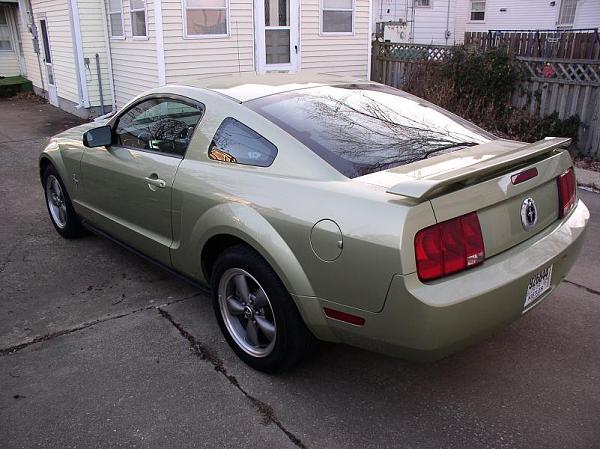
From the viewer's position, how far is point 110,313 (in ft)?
12.7

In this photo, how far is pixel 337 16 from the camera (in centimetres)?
1204

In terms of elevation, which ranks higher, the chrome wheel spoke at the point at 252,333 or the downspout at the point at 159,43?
the downspout at the point at 159,43

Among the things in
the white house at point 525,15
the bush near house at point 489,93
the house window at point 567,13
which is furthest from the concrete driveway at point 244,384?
the house window at point 567,13

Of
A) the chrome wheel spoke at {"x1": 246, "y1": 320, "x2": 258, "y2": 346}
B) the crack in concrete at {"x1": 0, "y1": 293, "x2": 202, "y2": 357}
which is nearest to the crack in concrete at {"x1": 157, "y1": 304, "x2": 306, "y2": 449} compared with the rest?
the crack in concrete at {"x1": 0, "y1": 293, "x2": 202, "y2": 357}

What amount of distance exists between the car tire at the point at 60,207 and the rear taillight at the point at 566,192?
402cm

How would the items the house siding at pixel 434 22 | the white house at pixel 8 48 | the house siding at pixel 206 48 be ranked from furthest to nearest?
the house siding at pixel 434 22 < the white house at pixel 8 48 < the house siding at pixel 206 48

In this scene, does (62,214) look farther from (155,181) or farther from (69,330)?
(155,181)

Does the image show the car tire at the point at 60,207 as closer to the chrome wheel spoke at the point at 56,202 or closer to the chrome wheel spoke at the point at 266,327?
the chrome wheel spoke at the point at 56,202

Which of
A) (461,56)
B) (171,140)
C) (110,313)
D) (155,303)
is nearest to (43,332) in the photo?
(110,313)

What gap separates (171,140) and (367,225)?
182 cm

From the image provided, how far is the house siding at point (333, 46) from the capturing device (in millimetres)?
11578

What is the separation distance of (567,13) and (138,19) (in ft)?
51.5

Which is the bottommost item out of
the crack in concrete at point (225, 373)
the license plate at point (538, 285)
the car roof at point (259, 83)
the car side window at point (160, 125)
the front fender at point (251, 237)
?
the crack in concrete at point (225, 373)

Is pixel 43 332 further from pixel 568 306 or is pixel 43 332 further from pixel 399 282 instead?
pixel 568 306
